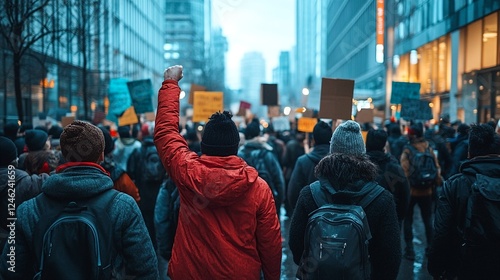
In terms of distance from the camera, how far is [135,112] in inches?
468

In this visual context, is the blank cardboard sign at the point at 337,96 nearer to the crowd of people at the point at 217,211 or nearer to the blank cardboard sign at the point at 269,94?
the crowd of people at the point at 217,211

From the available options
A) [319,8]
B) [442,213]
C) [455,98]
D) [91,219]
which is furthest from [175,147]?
[319,8]

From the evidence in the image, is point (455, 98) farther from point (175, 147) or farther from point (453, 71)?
point (175, 147)

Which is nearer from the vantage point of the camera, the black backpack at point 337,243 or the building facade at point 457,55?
the black backpack at point 337,243

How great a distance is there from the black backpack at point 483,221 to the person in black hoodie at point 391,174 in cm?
145

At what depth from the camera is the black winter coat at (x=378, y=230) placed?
11.5 ft

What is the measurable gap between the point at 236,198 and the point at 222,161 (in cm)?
24

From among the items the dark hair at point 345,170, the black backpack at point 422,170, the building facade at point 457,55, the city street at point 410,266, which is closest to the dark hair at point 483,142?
the dark hair at point 345,170

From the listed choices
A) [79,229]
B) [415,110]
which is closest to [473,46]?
[415,110]

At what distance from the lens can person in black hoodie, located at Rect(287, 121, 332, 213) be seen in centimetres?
623

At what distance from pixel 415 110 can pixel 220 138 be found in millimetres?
9432

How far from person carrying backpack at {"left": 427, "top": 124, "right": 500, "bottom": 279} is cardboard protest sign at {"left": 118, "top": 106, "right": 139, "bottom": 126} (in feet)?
27.2

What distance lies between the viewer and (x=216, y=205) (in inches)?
128

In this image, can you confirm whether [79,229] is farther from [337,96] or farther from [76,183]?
[337,96]
